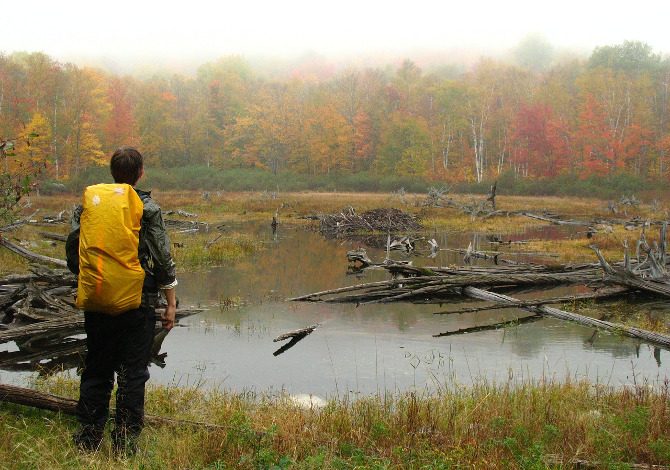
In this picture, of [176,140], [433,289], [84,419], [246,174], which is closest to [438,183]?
[246,174]

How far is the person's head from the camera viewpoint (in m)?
5.00

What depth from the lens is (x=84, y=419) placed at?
16.9 feet

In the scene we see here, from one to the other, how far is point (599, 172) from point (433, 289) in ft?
195

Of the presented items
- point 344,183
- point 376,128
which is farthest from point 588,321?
point 376,128

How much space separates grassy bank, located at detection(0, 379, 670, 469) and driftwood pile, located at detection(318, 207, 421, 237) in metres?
24.5

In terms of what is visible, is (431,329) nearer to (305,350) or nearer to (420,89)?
(305,350)

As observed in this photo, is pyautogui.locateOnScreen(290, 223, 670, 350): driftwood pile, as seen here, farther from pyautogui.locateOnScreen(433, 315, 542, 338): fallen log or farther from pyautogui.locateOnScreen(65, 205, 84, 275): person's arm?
pyautogui.locateOnScreen(65, 205, 84, 275): person's arm

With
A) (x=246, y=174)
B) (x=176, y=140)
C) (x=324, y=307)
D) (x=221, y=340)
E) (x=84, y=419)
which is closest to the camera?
(x=84, y=419)

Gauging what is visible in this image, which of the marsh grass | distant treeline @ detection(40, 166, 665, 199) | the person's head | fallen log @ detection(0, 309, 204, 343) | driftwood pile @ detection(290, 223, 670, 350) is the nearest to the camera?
the person's head

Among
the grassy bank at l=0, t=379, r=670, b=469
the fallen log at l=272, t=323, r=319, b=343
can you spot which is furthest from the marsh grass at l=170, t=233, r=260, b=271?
the grassy bank at l=0, t=379, r=670, b=469

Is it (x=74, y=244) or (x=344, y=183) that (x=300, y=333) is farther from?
(x=344, y=183)

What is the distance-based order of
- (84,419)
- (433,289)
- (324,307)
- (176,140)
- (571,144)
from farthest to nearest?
(176,140)
(571,144)
(324,307)
(433,289)
(84,419)

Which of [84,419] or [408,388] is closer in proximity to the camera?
[84,419]

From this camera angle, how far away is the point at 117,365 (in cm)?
524
